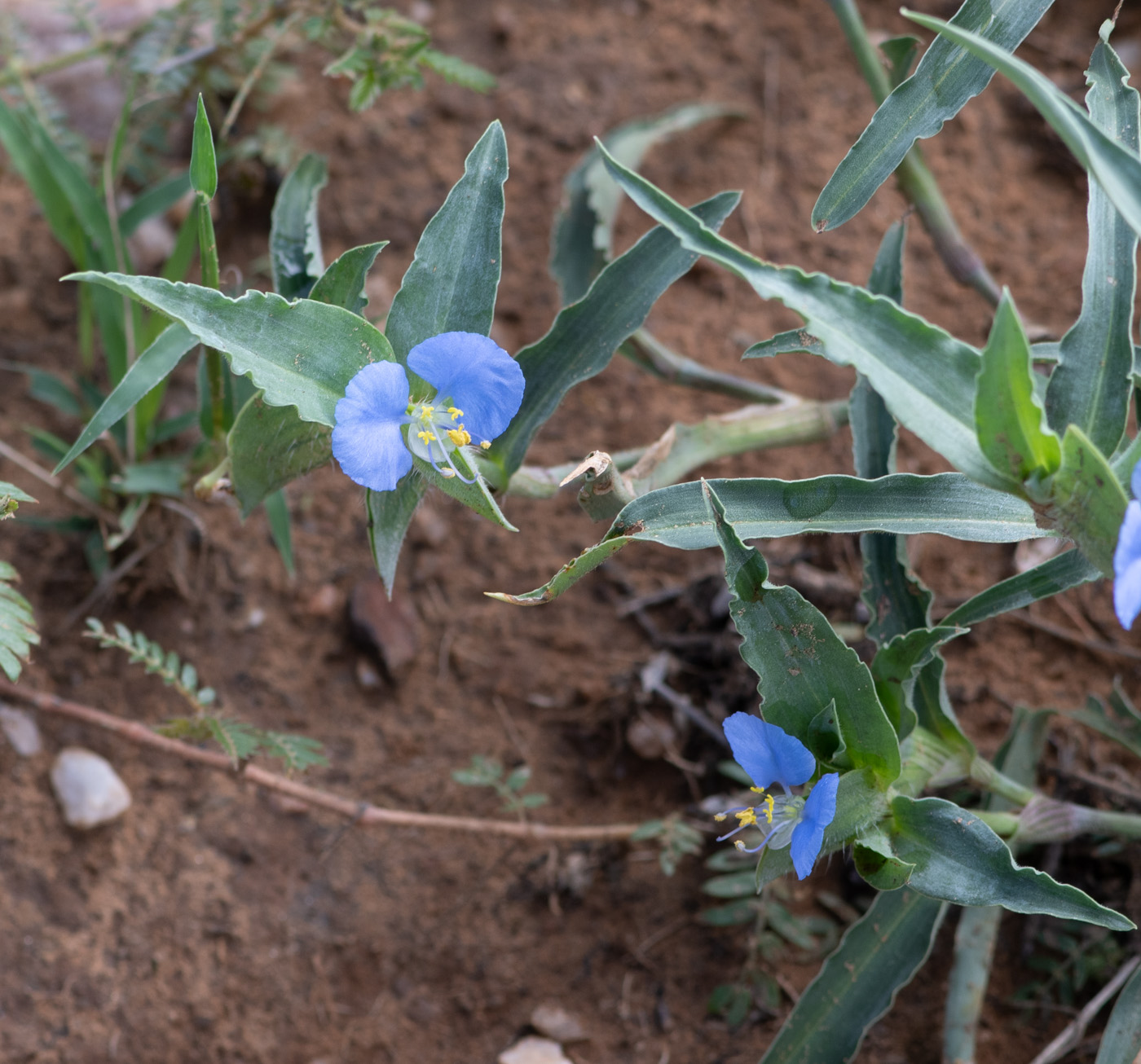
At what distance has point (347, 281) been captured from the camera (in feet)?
4.57

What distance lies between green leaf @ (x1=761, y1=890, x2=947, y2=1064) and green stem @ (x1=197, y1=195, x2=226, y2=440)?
4.10 ft

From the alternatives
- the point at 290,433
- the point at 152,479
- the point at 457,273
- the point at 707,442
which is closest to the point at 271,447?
the point at 290,433

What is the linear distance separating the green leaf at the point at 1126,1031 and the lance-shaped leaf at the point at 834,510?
2.14ft

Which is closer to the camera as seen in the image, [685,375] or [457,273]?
[457,273]

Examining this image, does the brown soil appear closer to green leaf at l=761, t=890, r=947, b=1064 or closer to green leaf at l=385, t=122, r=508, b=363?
green leaf at l=761, t=890, r=947, b=1064

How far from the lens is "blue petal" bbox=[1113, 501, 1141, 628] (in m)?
0.95

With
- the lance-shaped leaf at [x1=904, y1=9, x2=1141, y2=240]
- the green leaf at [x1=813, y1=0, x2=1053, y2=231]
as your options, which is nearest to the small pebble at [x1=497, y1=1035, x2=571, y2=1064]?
the green leaf at [x1=813, y1=0, x2=1053, y2=231]

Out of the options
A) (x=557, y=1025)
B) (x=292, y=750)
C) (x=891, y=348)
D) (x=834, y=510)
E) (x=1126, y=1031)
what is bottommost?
(x=557, y=1025)

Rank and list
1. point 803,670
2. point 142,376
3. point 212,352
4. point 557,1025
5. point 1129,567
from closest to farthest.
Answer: point 1129,567, point 803,670, point 142,376, point 212,352, point 557,1025

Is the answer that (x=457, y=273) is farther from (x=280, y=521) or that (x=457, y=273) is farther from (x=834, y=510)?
(x=280, y=521)

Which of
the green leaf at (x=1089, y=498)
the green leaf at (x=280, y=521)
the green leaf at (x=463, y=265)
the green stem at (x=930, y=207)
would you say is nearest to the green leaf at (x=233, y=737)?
the green leaf at (x=280, y=521)

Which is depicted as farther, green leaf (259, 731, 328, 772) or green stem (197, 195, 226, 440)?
green leaf (259, 731, 328, 772)

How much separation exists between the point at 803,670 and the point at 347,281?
78 cm

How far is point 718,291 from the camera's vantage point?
2496 millimetres
